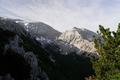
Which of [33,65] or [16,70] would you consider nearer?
[16,70]

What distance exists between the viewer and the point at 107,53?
52562 millimetres

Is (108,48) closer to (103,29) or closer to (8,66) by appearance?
(103,29)

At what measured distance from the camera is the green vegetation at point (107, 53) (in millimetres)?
50400

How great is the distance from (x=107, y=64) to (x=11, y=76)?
1582 inches

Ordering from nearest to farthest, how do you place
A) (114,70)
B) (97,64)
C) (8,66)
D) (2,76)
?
1. (114,70)
2. (97,64)
3. (2,76)
4. (8,66)

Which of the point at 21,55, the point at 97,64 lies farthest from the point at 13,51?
the point at 97,64

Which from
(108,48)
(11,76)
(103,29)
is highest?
(103,29)

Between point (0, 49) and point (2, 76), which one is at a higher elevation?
point (0, 49)

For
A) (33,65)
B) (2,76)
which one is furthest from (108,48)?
(33,65)

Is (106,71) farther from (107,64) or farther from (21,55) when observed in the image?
(21,55)

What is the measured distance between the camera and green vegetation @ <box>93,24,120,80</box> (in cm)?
5040

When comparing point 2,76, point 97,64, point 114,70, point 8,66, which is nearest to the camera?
point 114,70

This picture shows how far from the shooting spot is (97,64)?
55062 millimetres

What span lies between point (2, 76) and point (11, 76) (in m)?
4.51
